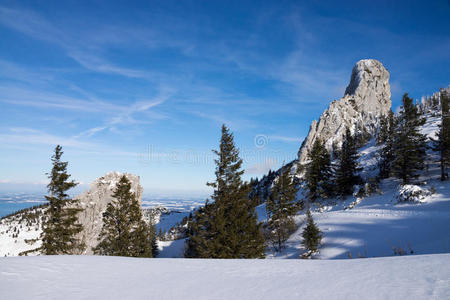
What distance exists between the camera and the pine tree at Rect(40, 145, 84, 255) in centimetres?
1786

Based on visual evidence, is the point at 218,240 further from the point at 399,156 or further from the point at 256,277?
the point at 399,156

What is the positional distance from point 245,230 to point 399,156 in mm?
25426

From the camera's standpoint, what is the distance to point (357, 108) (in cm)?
10881

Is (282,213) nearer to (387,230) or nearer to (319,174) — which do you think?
(387,230)

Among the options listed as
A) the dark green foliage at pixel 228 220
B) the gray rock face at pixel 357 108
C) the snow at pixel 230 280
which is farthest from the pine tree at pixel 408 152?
the gray rock face at pixel 357 108

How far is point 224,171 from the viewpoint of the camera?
20.2 m

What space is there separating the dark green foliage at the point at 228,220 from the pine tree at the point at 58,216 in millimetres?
9953

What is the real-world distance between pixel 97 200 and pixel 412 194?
7353 centimetres

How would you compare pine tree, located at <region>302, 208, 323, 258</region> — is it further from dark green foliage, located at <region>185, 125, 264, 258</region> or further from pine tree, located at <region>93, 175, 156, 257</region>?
pine tree, located at <region>93, 175, 156, 257</region>

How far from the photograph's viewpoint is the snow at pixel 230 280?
346cm

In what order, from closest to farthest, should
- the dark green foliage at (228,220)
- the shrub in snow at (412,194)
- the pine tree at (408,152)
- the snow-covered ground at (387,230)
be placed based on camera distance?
the snow-covered ground at (387,230)
the dark green foliage at (228,220)
the shrub in snow at (412,194)
the pine tree at (408,152)

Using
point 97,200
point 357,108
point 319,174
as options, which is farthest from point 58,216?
point 357,108

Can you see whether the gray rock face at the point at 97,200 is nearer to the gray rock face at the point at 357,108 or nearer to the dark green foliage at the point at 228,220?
the dark green foliage at the point at 228,220

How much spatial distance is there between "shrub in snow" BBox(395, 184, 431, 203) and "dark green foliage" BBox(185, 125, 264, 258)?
53.1 ft
